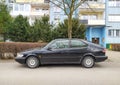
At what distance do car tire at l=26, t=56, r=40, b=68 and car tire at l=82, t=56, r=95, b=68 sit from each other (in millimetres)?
2466

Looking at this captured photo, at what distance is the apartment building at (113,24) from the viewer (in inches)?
1534

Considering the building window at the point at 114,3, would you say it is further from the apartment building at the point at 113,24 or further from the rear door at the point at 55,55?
the rear door at the point at 55,55

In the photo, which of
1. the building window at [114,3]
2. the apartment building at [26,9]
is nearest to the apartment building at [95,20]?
the building window at [114,3]

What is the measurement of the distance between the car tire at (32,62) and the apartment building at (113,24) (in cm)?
3019

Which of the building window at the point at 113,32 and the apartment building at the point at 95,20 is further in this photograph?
the building window at the point at 113,32

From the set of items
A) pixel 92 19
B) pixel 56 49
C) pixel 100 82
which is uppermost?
pixel 92 19

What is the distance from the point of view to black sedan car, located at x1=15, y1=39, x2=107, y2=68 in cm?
1044

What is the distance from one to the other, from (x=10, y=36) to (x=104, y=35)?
2002 centimetres

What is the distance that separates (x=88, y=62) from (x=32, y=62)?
2987 millimetres

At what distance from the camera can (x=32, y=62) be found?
10.4 m

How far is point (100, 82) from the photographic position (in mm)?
7242

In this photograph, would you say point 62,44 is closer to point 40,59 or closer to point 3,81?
point 40,59

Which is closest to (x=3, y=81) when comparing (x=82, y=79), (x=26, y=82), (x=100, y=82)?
(x=26, y=82)

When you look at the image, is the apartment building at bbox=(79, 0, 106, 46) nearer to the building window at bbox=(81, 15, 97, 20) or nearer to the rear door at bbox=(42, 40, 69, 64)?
the building window at bbox=(81, 15, 97, 20)
